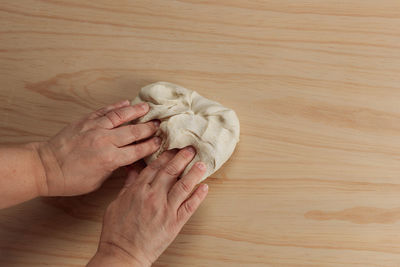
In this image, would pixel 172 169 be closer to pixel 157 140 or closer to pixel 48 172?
pixel 157 140

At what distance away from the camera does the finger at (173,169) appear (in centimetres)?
73

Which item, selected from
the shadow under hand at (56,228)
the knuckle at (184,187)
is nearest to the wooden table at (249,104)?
the shadow under hand at (56,228)

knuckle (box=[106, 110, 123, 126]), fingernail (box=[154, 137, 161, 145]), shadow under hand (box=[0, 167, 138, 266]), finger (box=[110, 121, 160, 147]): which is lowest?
shadow under hand (box=[0, 167, 138, 266])

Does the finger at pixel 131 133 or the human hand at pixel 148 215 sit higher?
the finger at pixel 131 133

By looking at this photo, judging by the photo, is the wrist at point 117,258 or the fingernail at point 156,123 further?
the fingernail at point 156,123

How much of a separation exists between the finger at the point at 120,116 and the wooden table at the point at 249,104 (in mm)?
121

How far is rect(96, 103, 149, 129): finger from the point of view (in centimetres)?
77

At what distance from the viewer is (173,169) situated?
2.43ft

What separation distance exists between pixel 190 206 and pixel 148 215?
0.28ft

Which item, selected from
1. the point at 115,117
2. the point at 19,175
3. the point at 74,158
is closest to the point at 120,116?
the point at 115,117

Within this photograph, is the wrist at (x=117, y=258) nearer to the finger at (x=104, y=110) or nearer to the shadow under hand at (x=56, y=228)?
the shadow under hand at (x=56, y=228)

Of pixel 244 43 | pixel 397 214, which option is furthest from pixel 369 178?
pixel 244 43

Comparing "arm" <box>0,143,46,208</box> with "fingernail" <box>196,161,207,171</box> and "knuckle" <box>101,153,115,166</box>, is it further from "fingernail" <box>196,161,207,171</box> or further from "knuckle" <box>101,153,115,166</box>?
"fingernail" <box>196,161,207,171</box>

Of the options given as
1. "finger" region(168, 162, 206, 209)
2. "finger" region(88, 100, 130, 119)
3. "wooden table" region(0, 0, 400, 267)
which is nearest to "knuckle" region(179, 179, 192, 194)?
"finger" region(168, 162, 206, 209)
